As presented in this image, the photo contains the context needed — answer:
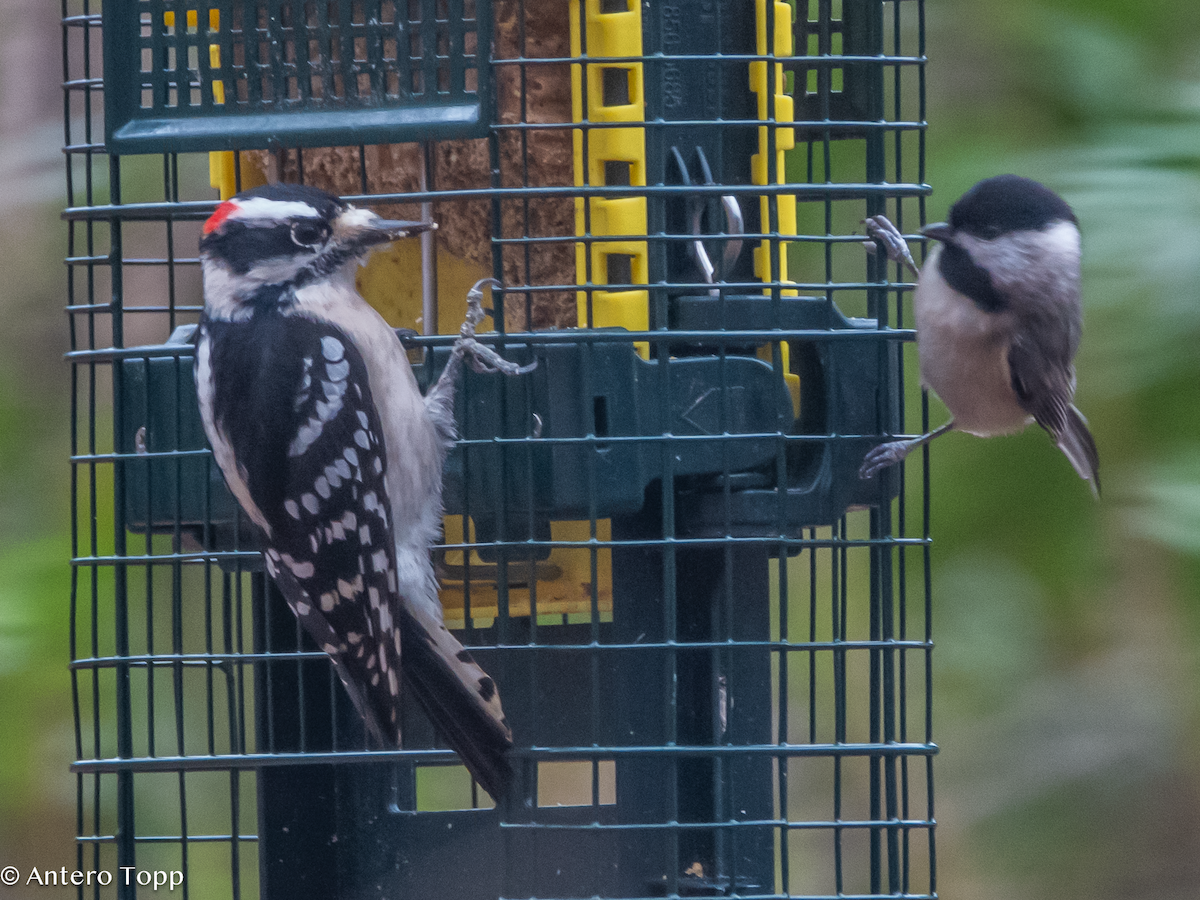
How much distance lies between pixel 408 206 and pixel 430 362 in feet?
1.39

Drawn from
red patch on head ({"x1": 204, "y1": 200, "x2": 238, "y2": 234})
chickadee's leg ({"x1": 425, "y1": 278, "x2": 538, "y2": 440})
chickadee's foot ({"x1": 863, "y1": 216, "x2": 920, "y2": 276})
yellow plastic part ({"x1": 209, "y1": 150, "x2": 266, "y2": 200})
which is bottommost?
chickadee's leg ({"x1": 425, "y1": 278, "x2": 538, "y2": 440})

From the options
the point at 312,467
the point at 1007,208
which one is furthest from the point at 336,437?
the point at 1007,208

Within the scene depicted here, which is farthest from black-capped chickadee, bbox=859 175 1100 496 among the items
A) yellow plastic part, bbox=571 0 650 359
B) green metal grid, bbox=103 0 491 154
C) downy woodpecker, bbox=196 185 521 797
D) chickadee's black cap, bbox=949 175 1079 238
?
downy woodpecker, bbox=196 185 521 797

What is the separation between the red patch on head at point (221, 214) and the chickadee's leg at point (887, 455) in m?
1.48

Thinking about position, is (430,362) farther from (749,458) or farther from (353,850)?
(353,850)

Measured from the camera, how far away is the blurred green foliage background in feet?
13.9

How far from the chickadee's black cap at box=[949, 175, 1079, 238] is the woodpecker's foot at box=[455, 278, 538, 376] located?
1171 mm

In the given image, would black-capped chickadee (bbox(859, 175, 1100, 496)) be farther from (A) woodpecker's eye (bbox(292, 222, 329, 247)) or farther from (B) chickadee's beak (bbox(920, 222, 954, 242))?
(A) woodpecker's eye (bbox(292, 222, 329, 247))

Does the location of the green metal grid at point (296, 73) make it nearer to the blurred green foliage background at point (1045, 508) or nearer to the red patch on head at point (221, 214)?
the red patch on head at point (221, 214)

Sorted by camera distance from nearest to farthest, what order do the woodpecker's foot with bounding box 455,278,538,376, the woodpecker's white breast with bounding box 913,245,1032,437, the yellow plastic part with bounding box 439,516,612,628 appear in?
the woodpecker's foot with bounding box 455,278,538,376 → the yellow plastic part with bounding box 439,516,612,628 → the woodpecker's white breast with bounding box 913,245,1032,437

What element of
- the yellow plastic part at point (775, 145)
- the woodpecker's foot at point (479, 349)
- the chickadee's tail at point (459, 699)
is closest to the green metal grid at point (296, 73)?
the woodpecker's foot at point (479, 349)

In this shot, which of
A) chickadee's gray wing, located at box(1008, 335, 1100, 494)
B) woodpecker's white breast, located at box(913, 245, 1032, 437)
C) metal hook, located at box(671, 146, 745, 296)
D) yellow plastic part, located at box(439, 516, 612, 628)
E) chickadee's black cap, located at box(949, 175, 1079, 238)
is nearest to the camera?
metal hook, located at box(671, 146, 745, 296)

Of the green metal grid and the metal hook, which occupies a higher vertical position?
the green metal grid

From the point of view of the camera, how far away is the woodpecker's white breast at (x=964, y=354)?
3.94 m
